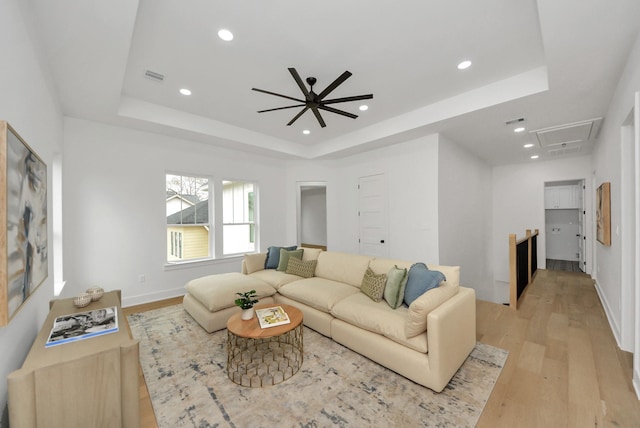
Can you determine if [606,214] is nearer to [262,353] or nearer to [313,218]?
[262,353]

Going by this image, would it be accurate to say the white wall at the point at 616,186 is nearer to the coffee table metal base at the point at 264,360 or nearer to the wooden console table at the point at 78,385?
the coffee table metal base at the point at 264,360

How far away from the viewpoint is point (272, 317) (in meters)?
2.50

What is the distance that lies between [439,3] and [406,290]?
2.53 m

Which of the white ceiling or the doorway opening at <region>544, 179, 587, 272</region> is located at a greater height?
the white ceiling

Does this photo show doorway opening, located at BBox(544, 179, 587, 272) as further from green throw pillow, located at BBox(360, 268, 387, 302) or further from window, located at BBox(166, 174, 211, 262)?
window, located at BBox(166, 174, 211, 262)

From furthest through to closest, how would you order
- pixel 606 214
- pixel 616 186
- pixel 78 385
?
pixel 606 214
pixel 616 186
pixel 78 385

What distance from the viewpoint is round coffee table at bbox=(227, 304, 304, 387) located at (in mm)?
2225

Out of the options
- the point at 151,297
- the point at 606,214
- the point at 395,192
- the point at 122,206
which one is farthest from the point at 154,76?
the point at 606,214

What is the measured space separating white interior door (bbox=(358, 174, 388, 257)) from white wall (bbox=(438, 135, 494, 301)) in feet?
3.52

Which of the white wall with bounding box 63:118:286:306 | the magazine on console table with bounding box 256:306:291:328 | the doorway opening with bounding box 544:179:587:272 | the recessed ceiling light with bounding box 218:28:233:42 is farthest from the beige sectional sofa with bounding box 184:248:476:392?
the doorway opening with bounding box 544:179:587:272

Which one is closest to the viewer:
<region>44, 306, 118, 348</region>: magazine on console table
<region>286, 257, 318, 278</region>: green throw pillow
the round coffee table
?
<region>44, 306, 118, 348</region>: magazine on console table

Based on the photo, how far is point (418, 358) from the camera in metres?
2.11

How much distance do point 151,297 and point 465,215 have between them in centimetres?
598

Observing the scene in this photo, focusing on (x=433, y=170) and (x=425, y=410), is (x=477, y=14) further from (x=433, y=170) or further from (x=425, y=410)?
(x=425, y=410)
